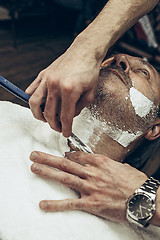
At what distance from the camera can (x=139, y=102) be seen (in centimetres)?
98

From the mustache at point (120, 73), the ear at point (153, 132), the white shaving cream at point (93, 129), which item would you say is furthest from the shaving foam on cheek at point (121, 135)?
the mustache at point (120, 73)

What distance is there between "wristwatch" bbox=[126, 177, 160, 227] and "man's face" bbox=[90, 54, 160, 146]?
0.98 feet

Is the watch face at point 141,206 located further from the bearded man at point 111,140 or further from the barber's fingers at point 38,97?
the barber's fingers at point 38,97

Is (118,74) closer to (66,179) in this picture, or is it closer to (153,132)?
(153,132)

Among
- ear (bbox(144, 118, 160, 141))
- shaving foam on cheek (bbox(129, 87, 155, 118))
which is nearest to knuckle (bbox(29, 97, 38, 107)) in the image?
shaving foam on cheek (bbox(129, 87, 155, 118))

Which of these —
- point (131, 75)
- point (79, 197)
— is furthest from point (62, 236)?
point (131, 75)

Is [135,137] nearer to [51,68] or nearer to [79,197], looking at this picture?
[79,197]

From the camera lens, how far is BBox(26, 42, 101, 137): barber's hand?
0.68 meters

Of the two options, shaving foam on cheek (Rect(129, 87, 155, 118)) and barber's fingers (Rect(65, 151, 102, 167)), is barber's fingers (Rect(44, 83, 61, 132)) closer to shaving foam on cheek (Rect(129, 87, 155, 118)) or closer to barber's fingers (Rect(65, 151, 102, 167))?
barber's fingers (Rect(65, 151, 102, 167))

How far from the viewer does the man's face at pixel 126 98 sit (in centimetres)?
96

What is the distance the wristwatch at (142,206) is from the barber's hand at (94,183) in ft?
0.08

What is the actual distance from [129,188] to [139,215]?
9cm

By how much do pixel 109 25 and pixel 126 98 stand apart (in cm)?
32

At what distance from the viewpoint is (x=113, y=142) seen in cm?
99
